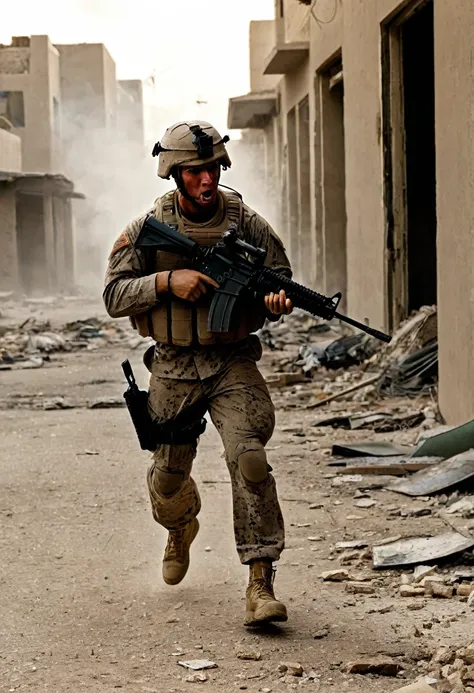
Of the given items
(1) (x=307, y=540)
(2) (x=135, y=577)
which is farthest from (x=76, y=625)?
(1) (x=307, y=540)

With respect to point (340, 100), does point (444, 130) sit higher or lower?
lower

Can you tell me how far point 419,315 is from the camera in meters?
9.81

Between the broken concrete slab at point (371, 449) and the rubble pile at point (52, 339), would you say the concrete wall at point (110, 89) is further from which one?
the broken concrete slab at point (371, 449)

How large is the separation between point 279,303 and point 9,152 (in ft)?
98.0

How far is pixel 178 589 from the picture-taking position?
435 centimetres

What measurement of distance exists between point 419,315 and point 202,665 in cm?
670

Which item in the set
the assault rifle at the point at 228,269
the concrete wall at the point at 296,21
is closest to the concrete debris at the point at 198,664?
the assault rifle at the point at 228,269

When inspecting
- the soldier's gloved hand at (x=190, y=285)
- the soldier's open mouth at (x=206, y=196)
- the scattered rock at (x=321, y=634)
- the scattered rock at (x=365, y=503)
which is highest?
the soldier's open mouth at (x=206, y=196)

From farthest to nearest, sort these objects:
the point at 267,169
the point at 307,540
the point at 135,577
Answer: the point at 267,169, the point at 307,540, the point at 135,577

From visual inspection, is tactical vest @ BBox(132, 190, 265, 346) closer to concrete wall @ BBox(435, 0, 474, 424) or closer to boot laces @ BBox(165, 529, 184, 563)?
boot laces @ BBox(165, 529, 184, 563)

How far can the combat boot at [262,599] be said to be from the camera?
367 centimetres

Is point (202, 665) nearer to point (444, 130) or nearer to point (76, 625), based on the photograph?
point (76, 625)

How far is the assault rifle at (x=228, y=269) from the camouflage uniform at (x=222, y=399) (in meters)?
0.11

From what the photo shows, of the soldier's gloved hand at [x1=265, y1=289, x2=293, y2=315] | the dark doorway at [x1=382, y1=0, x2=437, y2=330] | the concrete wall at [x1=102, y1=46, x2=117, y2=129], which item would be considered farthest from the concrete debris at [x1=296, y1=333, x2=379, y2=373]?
the concrete wall at [x1=102, y1=46, x2=117, y2=129]
